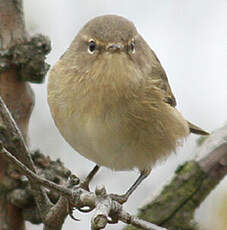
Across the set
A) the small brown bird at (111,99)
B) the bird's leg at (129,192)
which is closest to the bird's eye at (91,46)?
the small brown bird at (111,99)

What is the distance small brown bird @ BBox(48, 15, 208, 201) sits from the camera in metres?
2.95

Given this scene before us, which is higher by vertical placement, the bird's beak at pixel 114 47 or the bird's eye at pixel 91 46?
the bird's beak at pixel 114 47

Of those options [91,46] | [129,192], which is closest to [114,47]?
[91,46]

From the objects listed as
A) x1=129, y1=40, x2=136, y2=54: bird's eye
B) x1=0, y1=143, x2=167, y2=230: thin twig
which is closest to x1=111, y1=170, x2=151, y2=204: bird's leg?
x1=0, y1=143, x2=167, y2=230: thin twig

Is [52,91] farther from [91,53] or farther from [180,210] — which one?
[180,210]

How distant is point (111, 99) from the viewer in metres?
2.95

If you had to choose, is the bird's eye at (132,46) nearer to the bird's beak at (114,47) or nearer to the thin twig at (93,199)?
the bird's beak at (114,47)

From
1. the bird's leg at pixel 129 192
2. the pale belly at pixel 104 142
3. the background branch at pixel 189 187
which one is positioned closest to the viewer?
the pale belly at pixel 104 142

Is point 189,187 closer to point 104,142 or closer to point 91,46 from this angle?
point 104,142

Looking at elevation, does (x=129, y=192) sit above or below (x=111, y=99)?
below

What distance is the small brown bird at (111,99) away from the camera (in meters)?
2.95

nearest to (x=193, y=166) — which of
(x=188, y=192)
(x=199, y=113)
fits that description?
(x=188, y=192)

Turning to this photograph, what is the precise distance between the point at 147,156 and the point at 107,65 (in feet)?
2.33

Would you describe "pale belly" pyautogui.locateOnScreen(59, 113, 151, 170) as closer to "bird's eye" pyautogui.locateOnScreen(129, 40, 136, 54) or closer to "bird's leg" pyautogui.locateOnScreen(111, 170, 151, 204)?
"bird's leg" pyautogui.locateOnScreen(111, 170, 151, 204)
